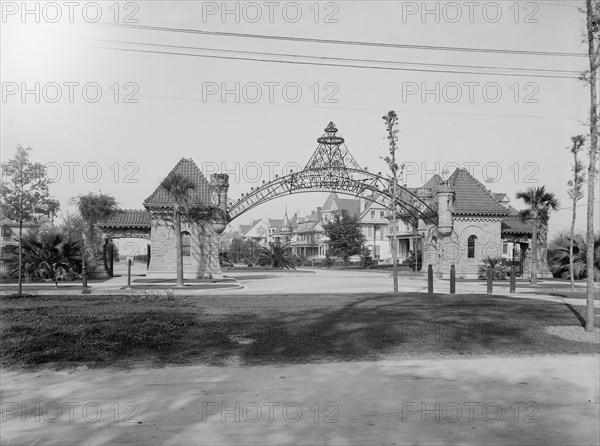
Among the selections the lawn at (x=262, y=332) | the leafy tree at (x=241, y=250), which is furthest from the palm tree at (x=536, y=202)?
the leafy tree at (x=241, y=250)

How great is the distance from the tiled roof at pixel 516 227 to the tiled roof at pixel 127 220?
92.3 ft

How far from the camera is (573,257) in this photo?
3638cm

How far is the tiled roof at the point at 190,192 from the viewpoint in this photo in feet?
120

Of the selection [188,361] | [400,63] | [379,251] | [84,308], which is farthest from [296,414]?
[379,251]

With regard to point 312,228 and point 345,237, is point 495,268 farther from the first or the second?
point 312,228

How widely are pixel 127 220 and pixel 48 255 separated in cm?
872

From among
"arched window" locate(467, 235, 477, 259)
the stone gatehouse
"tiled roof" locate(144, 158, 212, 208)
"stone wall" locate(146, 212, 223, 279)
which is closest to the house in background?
"arched window" locate(467, 235, 477, 259)

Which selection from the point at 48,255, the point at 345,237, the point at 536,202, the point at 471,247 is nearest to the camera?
the point at 48,255

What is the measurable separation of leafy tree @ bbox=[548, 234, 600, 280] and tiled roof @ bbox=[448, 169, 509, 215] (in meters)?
4.72

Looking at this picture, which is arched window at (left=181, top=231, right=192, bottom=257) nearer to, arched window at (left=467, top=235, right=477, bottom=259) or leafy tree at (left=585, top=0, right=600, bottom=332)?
arched window at (left=467, top=235, right=477, bottom=259)

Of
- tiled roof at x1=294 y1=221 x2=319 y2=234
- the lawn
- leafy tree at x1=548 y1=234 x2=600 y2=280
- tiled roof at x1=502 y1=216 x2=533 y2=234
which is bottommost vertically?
the lawn

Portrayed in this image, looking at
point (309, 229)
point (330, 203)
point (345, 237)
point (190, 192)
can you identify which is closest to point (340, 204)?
point (330, 203)

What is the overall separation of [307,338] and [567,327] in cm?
691

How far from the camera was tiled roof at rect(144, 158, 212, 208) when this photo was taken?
3662cm
